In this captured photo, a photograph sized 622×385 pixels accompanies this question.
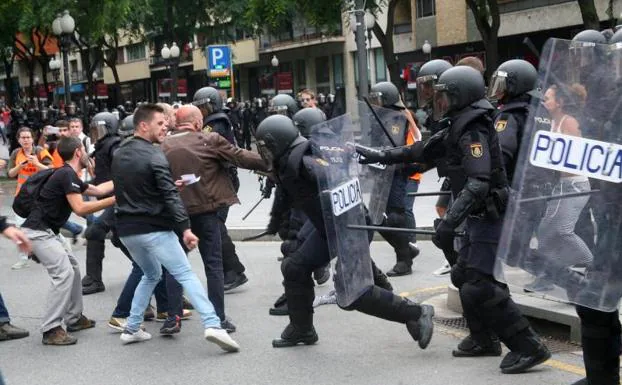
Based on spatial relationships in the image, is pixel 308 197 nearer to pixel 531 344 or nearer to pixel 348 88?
pixel 531 344

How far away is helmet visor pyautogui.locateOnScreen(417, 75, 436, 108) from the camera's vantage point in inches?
289

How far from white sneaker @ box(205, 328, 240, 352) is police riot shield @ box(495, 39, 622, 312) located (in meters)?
2.63

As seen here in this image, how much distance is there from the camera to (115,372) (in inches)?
255

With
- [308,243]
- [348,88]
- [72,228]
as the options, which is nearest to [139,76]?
[348,88]

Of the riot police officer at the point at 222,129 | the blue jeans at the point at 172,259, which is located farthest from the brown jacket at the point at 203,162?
the riot police officer at the point at 222,129

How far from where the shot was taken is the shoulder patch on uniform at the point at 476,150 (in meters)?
5.58

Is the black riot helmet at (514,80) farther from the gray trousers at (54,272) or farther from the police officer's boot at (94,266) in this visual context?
the police officer's boot at (94,266)

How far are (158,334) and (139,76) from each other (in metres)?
65.0

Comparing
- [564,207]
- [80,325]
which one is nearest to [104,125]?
[80,325]

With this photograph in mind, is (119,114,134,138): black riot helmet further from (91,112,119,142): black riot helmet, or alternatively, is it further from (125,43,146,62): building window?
(125,43,146,62): building window

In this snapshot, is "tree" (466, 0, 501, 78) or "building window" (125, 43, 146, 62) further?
"building window" (125, 43, 146, 62)

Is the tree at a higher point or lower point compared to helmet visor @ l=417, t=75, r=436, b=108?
higher

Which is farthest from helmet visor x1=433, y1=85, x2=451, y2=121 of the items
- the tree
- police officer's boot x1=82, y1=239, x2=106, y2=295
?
the tree

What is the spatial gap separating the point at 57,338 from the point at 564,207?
4.31 metres
